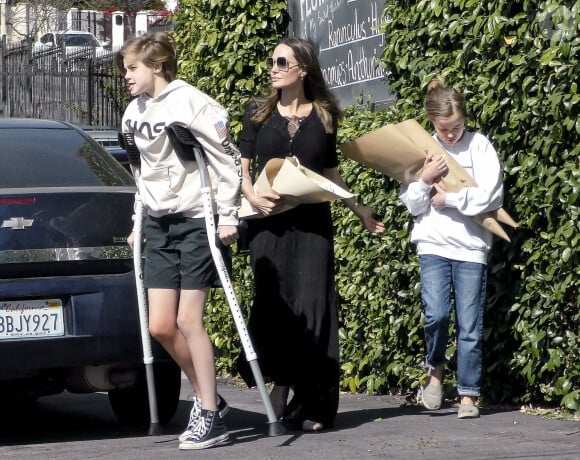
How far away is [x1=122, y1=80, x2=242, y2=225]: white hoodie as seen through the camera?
585 centimetres

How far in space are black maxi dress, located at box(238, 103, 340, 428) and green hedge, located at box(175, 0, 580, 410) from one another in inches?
34.4

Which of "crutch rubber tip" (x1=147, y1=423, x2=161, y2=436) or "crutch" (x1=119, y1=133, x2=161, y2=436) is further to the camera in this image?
"crutch rubber tip" (x1=147, y1=423, x2=161, y2=436)

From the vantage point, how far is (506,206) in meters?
6.55

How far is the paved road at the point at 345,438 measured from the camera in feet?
18.6

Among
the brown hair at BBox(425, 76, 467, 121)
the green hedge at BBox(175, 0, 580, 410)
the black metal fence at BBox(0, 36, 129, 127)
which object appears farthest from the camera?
the black metal fence at BBox(0, 36, 129, 127)

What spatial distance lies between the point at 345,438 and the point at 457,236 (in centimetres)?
117

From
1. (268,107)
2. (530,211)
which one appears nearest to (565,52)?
(530,211)

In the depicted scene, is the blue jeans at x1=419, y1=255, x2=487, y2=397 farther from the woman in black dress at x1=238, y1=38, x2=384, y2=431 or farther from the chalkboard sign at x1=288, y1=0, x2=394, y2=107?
the chalkboard sign at x1=288, y1=0, x2=394, y2=107

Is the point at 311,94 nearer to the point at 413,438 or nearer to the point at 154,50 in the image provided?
the point at 154,50

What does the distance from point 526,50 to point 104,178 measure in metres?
2.19

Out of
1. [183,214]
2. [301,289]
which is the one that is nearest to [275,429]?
[301,289]

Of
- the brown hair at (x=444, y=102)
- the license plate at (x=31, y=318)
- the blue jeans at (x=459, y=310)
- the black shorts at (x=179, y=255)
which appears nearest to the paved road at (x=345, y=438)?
the blue jeans at (x=459, y=310)

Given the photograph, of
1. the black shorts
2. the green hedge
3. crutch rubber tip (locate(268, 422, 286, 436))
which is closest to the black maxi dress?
crutch rubber tip (locate(268, 422, 286, 436))

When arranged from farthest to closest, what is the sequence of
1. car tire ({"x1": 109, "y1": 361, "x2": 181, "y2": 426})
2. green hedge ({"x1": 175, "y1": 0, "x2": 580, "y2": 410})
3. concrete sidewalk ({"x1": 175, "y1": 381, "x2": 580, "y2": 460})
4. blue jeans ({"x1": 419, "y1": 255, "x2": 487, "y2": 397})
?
car tire ({"x1": 109, "y1": 361, "x2": 181, "y2": 426}) < blue jeans ({"x1": 419, "y1": 255, "x2": 487, "y2": 397}) < green hedge ({"x1": 175, "y1": 0, "x2": 580, "y2": 410}) < concrete sidewalk ({"x1": 175, "y1": 381, "x2": 580, "y2": 460})
